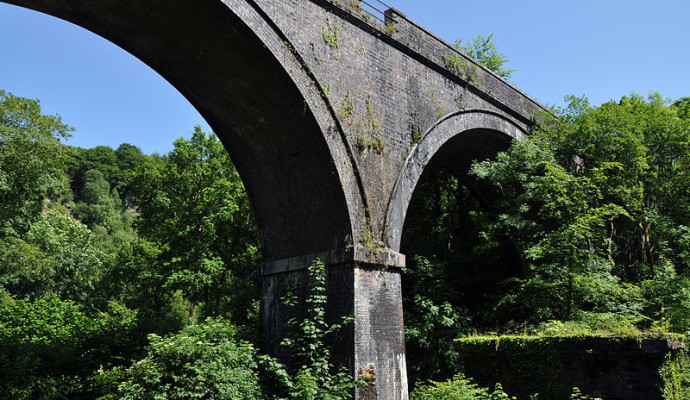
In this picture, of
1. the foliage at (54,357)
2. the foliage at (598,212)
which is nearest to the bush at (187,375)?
the foliage at (54,357)

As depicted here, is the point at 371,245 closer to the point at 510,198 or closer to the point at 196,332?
the point at 196,332

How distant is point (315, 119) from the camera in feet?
25.5

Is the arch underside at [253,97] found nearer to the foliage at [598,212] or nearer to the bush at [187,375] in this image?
the bush at [187,375]

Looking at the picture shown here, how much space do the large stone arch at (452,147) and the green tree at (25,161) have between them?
14150 mm

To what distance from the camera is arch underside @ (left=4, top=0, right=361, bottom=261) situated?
6.95 metres

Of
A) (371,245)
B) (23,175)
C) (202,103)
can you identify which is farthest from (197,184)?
(371,245)

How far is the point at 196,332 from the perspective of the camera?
8117 millimetres

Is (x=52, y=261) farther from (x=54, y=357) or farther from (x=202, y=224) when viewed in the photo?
(x=54, y=357)

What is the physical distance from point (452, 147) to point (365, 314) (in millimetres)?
6485

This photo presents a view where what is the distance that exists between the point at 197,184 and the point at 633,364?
16764 mm

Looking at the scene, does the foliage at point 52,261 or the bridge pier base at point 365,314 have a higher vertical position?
the foliage at point 52,261

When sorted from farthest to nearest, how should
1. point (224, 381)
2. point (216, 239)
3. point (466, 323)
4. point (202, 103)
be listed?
point (216, 239)
point (466, 323)
point (202, 103)
point (224, 381)

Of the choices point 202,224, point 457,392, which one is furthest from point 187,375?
point 202,224

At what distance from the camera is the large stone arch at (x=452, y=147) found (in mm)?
8797
